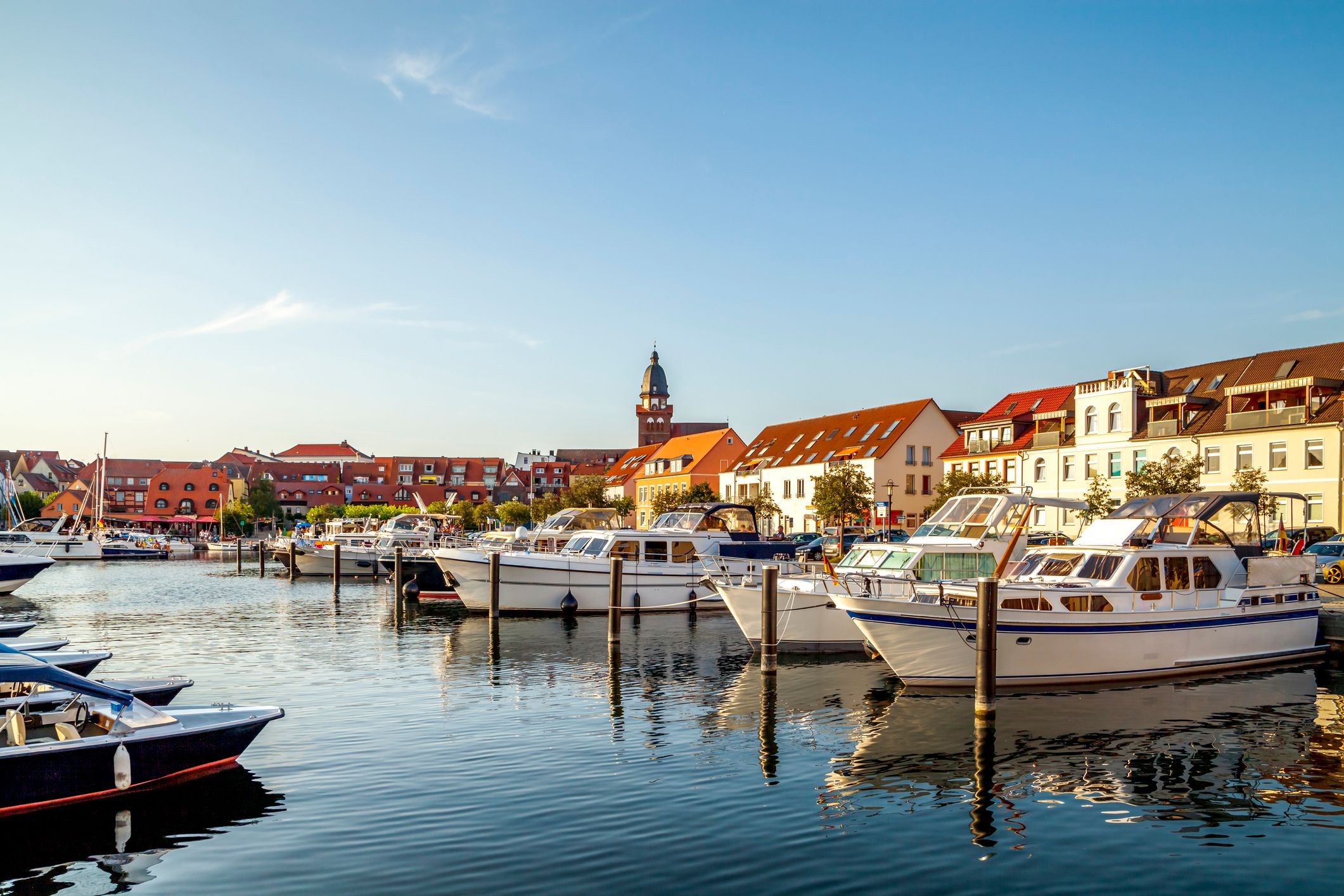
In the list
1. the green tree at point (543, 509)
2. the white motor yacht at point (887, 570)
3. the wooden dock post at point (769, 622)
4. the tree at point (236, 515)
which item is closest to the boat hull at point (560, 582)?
the white motor yacht at point (887, 570)

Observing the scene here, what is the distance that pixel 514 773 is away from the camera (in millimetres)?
15930

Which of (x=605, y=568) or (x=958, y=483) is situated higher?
(x=958, y=483)

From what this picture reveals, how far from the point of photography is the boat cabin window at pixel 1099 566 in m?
23.5

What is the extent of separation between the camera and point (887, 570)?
2748 cm

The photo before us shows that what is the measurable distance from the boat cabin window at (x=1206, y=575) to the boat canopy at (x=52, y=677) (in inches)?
889

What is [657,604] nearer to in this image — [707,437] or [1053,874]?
[1053,874]

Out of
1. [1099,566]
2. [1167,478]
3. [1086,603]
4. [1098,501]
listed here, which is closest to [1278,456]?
[1167,478]

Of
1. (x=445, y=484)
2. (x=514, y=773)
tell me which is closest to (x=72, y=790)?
(x=514, y=773)

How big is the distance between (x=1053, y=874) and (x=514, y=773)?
7.96m

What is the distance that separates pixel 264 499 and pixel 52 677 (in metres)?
121

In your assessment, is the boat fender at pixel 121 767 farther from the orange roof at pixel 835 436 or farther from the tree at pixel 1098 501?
the orange roof at pixel 835 436

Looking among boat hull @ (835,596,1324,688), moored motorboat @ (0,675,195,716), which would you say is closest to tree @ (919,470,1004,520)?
boat hull @ (835,596,1324,688)

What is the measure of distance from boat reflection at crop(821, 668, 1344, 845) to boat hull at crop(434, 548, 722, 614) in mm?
18433

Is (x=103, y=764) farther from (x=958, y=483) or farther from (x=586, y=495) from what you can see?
(x=586, y=495)
